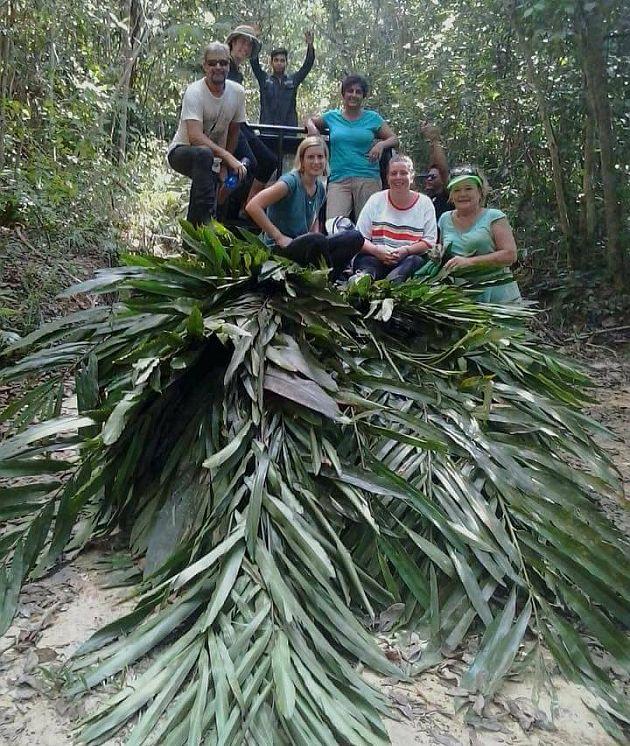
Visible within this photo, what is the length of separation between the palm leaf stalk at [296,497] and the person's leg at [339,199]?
2373mm

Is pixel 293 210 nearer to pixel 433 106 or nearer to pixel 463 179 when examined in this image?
pixel 463 179

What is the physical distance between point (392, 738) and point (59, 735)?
0.83 m

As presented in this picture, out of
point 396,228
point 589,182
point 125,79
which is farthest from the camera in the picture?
point 125,79

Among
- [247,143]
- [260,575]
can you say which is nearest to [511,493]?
[260,575]

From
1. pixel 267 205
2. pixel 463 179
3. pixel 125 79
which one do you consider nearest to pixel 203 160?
pixel 267 205

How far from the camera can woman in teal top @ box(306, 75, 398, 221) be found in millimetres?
5250

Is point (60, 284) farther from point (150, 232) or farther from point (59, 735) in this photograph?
point (59, 735)

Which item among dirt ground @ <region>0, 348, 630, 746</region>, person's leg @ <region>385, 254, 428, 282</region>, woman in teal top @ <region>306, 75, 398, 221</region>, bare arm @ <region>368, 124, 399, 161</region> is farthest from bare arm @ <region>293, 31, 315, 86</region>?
dirt ground @ <region>0, 348, 630, 746</region>

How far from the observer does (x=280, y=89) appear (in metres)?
6.17

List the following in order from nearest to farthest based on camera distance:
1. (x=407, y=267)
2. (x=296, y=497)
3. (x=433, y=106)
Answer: (x=296, y=497) < (x=407, y=267) < (x=433, y=106)

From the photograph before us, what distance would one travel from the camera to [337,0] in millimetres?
11984

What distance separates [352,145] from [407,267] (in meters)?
1.64

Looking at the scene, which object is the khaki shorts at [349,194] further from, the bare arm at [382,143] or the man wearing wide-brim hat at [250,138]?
the man wearing wide-brim hat at [250,138]

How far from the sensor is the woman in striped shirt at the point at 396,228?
411cm
